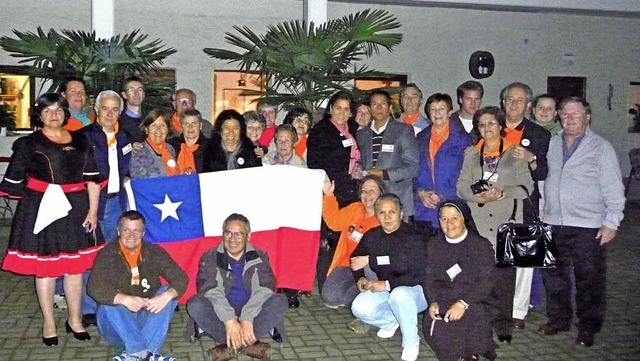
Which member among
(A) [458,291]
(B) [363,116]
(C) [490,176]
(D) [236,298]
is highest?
(B) [363,116]

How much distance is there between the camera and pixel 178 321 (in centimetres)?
564

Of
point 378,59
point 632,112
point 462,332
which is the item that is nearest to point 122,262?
point 462,332

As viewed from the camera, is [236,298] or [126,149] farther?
[126,149]

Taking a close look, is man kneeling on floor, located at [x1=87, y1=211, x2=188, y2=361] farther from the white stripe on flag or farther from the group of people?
the white stripe on flag

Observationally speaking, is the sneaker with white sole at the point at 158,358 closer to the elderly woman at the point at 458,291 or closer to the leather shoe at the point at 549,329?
the elderly woman at the point at 458,291

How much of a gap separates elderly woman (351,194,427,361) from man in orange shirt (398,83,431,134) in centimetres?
168

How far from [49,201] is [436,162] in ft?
10.0

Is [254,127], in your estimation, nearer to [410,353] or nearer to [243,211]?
[243,211]

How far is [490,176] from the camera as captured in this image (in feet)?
16.8

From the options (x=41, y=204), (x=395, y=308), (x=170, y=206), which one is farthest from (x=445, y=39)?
(x=41, y=204)

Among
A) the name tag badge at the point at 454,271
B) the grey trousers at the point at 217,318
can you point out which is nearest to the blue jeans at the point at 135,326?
the grey trousers at the point at 217,318

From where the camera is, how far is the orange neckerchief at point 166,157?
546 cm

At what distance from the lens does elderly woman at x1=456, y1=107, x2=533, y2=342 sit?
200 inches

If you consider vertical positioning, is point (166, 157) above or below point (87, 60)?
below
